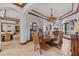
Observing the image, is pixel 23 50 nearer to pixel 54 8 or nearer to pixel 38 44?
pixel 38 44

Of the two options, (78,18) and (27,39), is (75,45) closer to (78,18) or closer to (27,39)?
(78,18)

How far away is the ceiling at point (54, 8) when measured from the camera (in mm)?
2699

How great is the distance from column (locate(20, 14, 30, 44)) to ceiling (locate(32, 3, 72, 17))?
10.8 inches

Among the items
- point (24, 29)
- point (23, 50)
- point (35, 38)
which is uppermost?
point (24, 29)

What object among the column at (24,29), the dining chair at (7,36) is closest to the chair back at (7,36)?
the dining chair at (7,36)

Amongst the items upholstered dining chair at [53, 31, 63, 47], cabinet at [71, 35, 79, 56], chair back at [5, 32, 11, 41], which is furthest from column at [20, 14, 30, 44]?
cabinet at [71, 35, 79, 56]

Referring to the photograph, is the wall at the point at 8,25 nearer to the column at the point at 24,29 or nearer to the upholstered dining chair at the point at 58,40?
the column at the point at 24,29

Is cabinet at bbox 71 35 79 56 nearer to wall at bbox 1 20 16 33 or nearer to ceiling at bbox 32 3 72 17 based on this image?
ceiling at bbox 32 3 72 17

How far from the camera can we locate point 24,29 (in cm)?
275

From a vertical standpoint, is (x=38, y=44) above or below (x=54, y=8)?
below

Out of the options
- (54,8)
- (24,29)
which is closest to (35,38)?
(24,29)

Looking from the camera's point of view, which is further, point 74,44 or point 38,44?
point 38,44

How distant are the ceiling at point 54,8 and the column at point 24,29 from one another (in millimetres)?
274

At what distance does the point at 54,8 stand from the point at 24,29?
692 millimetres
